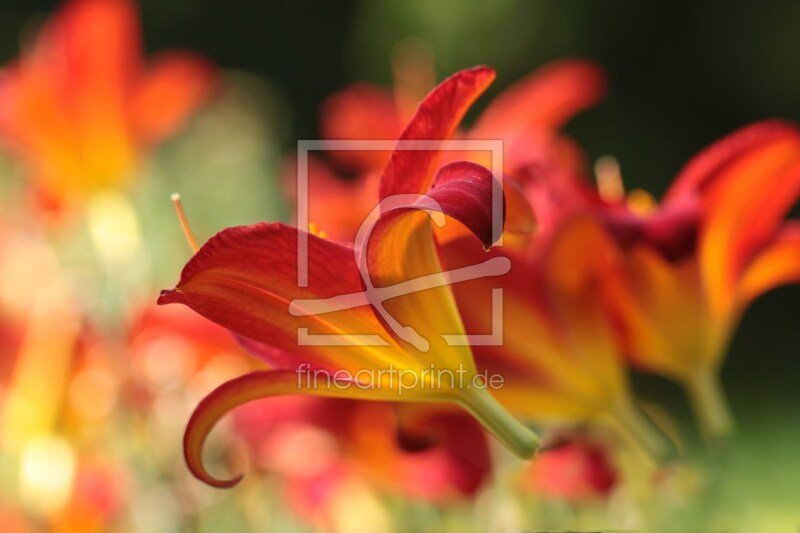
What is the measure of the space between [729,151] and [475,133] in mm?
255

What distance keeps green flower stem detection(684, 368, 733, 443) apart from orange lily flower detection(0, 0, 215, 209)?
1.50 feet

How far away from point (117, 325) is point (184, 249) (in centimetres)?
34

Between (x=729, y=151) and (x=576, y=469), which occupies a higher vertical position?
(x=729, y=151)

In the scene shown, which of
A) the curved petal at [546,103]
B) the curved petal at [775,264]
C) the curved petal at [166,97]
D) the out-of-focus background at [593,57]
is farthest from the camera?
the out-of-focus background at [593,57]

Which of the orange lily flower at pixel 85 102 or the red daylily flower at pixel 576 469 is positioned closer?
the red daylily flower at pixel 576 469

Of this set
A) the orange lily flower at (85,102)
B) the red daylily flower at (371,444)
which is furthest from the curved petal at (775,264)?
the orange lily flower at (85,102)

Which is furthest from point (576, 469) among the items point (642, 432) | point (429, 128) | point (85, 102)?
point (85, 102)

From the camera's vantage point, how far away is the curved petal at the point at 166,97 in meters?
0.78

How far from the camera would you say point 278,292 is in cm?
33

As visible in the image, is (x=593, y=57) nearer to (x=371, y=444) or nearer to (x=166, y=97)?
(x=166, y=97)

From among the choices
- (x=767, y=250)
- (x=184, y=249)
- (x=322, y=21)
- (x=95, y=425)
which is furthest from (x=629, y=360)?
(x=322, y=21)

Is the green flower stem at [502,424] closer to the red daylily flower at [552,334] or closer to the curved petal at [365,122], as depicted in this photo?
the red daylily flower at [552,334]

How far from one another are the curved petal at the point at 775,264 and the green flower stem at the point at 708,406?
4 centimetres

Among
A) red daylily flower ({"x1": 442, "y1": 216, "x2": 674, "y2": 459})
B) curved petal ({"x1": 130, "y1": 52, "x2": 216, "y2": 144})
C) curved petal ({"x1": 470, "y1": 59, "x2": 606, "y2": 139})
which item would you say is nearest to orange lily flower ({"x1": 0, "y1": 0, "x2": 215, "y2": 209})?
curved petal ({"x1": 130, "y1": 52, "x2": 216, "y2": 144})
